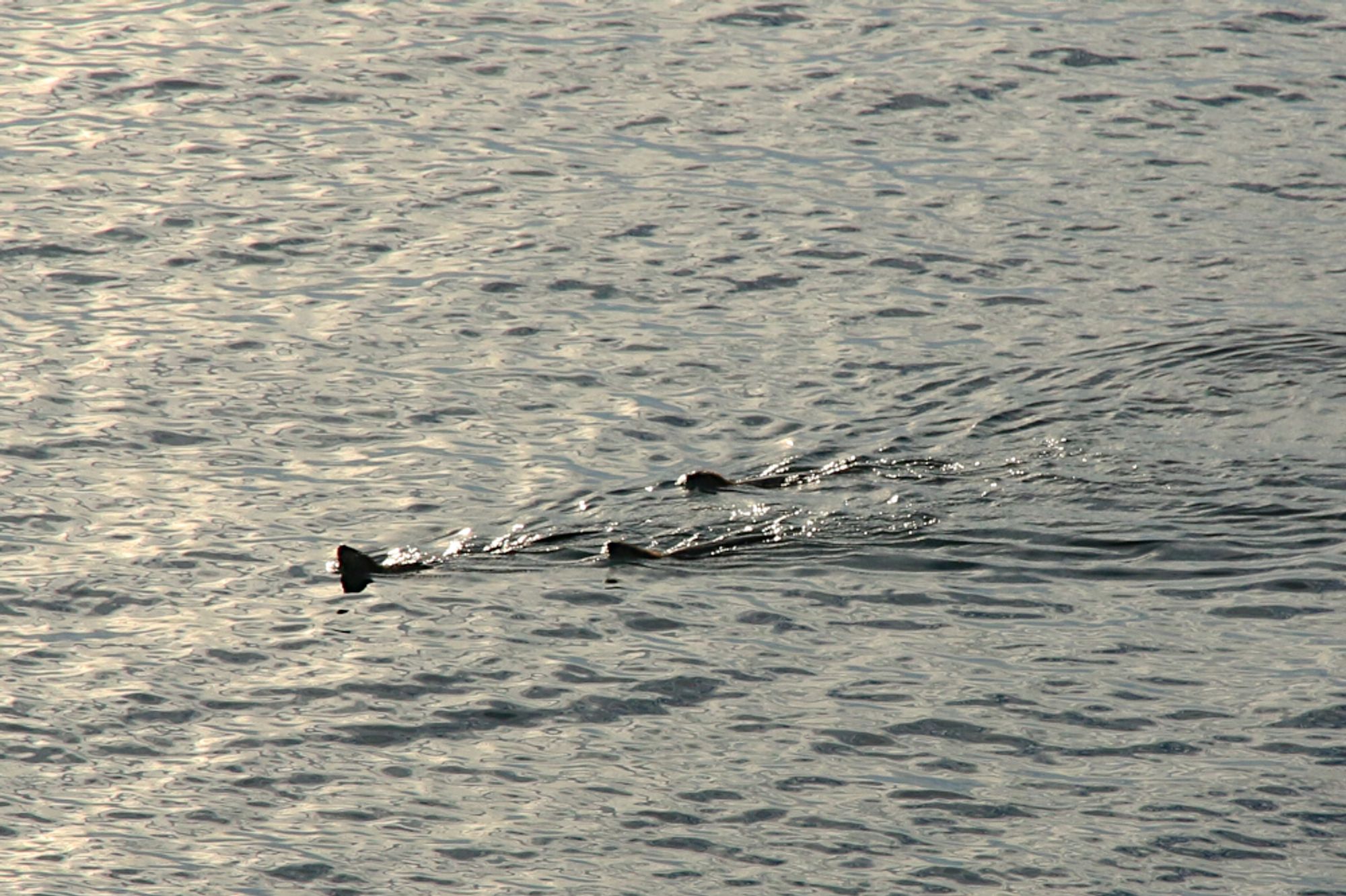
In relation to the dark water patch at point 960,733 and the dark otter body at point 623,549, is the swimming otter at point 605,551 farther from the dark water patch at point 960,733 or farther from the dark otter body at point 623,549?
the dark water patch at point 960,733

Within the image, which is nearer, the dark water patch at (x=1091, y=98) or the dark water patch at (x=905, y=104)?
the dark water patch at (x=905, y=104)

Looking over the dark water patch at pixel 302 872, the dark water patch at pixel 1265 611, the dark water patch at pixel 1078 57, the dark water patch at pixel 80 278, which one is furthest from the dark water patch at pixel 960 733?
the dark water patch at pixel 1078 57

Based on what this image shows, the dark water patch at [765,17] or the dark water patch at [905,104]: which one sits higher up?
the dark water patch at [765,17]

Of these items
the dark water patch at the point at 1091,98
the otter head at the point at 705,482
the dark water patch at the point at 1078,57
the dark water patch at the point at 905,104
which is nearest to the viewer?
the otter head at the point at 705,482

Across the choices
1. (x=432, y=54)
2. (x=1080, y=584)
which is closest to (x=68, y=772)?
(x=1080, y=584)

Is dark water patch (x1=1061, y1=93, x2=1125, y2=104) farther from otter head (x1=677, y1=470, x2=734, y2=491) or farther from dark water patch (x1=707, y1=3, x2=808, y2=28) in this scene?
otter head (x1=677, y1=470, x2=734, y2=491)

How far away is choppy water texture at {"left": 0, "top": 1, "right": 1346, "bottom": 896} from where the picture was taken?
10.3 m

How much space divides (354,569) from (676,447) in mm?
2827

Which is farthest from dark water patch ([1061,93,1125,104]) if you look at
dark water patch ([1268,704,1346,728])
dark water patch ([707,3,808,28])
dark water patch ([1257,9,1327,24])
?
dark water patch ([1268,704,1346,728])

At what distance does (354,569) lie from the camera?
12.5 meters

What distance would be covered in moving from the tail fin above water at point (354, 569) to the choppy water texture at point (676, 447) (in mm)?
198

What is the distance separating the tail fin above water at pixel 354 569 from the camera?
40.9 feet

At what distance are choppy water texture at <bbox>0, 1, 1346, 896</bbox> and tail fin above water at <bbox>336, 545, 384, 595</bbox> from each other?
20 cm

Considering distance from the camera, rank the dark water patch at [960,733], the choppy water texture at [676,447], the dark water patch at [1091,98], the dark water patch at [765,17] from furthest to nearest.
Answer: the dark water patch at [765,17] → the dark water patch at [1091,98] → the dark water patch at [960,733] → the choppy water texture at [676,447]
